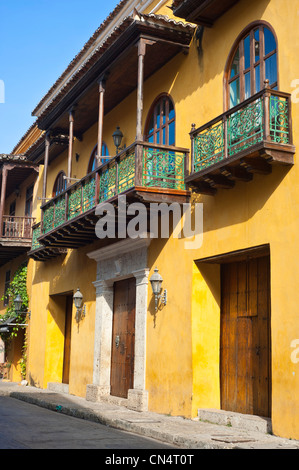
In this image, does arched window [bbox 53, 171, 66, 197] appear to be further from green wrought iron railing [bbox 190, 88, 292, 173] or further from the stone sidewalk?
green wrought iron railing [bbox 190, 88, 292, 173]

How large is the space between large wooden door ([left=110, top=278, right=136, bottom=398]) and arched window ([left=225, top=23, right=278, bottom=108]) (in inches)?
202

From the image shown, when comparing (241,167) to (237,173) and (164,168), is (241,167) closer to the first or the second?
(237,173)

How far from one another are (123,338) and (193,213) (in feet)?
13.4

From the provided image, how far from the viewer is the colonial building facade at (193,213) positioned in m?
8.62

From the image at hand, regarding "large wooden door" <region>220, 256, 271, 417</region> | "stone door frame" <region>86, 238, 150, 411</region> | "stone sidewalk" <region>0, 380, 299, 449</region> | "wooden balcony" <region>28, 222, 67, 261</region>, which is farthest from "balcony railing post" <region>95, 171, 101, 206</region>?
"wooden balcony" <region>28, 222, 67, 261</region>

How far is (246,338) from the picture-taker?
Result: 32.6 feet

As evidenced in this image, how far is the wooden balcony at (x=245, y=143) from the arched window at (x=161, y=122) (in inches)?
84.3

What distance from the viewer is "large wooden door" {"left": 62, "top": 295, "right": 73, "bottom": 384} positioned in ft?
58.2

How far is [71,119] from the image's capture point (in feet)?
47.9

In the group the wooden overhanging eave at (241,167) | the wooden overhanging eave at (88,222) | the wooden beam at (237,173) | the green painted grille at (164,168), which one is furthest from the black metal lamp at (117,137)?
the wooden beam at (237,173)

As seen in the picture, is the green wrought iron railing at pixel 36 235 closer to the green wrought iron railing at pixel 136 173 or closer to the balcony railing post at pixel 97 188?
the green wrought iron railing at pixel 136 173

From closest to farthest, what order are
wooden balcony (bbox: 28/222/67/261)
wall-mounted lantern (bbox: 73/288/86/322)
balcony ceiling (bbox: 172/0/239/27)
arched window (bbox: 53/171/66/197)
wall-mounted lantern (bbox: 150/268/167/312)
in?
balcony ceiling (bbox: 172/0/239/27) → wall-mounted lantern (bbox: 150/268/167/312) → wall-mounted lantern (bbox: 73/288/86/322) → wooden balcony (bbox: 28/222/67/261) → arched window (bbox: 53/171/66/197)

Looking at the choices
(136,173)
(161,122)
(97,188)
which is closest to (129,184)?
(136,173)
